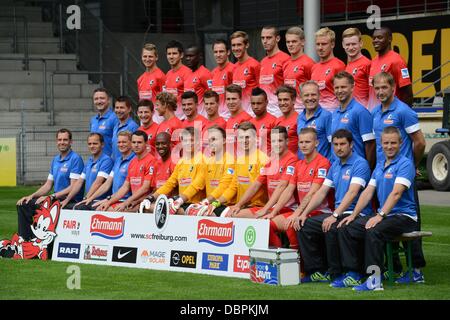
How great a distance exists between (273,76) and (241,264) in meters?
3.22

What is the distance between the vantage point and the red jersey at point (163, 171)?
14.1 metres

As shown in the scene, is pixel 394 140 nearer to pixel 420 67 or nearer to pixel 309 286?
pixel 309 286

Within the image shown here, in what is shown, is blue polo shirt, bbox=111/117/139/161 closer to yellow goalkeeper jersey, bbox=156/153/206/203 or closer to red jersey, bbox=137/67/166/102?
red jersey, bbox=137/67/166/102

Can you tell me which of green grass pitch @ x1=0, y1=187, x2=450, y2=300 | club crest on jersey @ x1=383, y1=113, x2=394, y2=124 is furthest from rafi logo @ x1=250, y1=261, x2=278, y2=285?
club crest on jersey @ x1=383, y1=113, x2=394, y2=124

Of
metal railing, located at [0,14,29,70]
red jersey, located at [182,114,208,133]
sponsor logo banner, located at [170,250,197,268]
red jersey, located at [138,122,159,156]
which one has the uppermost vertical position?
metal railing, located at [0,14,29,70]

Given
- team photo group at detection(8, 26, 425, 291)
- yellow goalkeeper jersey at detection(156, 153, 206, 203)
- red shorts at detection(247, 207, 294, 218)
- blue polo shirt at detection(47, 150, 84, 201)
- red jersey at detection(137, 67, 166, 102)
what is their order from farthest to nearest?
red jersey at detection(137, 67, 166, 102), blue polo shirt at detection(47, 150, 84, 201), yellow goalkeeper jersey at detection(156, 153, 206, 203), red shorts at detection(247, 207, 294, 218), team photo group at detection(8, 26, 425, 291)

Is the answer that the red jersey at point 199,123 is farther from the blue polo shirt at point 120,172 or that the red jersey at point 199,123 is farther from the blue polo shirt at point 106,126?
the blue polo shirt at point 106,126

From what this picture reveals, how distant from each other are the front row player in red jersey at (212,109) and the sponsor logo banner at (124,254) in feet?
6.41

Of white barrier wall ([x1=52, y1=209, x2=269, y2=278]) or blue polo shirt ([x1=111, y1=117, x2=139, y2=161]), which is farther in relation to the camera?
blue polo shirt ([x1=111, y1=117, x2=139, y2=161])

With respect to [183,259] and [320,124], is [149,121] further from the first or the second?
[320,124]

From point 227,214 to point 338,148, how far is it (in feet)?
5.97

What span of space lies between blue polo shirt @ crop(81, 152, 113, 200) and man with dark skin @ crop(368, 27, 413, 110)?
13.9 ft

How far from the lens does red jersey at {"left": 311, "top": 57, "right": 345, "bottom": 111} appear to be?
42.6ft

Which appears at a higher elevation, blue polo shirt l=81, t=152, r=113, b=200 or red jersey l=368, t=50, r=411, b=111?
red jersey l=368, t=50, r=411, b=111
